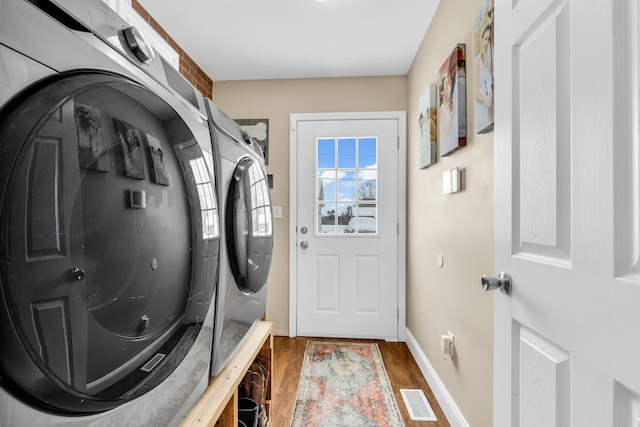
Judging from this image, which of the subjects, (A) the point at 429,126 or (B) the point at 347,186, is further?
(B) the point at 347,186

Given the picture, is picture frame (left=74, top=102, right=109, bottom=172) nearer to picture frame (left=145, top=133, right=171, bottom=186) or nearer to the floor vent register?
picture frame (left=145, top=133, right=171, bottom=186)

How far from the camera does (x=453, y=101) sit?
163 cm

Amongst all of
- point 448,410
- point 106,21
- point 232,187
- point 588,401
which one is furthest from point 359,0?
point 448,410

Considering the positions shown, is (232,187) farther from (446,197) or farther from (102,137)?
(446,197)

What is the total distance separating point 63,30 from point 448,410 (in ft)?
6.91

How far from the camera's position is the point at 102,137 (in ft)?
1.39

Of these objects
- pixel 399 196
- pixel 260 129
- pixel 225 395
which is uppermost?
pixel 260 129

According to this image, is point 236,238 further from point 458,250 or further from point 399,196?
point 399,196

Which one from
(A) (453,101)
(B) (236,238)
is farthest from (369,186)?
(B) (236,238)

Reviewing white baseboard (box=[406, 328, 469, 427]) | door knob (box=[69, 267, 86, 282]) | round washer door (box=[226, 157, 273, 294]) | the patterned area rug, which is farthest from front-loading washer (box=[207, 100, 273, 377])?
white baseboard (box=[406, 328, 469, 427])

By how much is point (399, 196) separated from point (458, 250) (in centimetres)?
126

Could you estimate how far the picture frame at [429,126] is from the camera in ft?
6.71

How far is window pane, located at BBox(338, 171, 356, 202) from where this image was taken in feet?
9.62

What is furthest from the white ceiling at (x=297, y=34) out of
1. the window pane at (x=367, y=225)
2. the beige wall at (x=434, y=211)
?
the window pane at (x=367, y=225)
